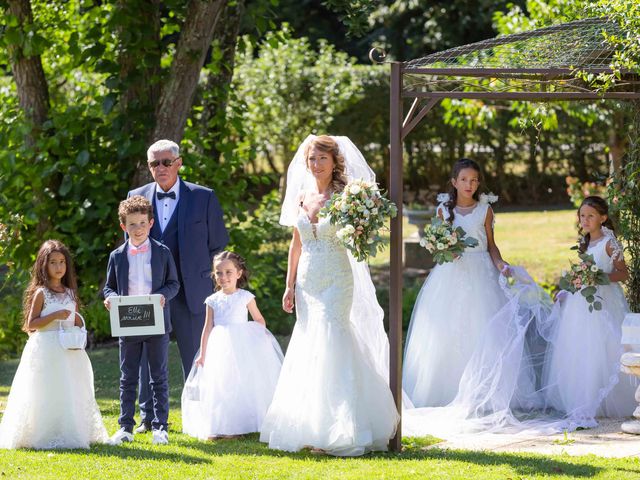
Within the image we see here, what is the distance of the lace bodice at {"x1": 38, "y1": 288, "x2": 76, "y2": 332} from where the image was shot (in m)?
6.34

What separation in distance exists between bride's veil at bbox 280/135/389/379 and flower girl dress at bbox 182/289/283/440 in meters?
0.74

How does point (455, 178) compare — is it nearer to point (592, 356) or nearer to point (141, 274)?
point (592, 356)

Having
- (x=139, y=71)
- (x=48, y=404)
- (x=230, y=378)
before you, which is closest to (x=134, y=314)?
(x=48, y=404)

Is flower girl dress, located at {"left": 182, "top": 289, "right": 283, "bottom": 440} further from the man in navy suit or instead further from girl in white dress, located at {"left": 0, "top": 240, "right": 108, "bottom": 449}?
girl in white dress, located at {"left": 0, "top": 240, "right": 108, "bottom": 449}

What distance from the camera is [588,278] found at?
741cm

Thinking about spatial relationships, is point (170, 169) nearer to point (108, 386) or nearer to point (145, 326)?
point (145, 326)

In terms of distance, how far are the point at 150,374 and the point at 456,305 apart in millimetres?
2423

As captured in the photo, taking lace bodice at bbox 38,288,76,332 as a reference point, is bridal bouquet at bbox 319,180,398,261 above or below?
above

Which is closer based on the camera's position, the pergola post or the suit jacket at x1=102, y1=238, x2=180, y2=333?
the pergola post

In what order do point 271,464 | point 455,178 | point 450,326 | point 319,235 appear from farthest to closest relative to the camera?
point 455,178 < point 450,326 < point 319,235 < point 271,464

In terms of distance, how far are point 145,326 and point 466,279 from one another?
266cm

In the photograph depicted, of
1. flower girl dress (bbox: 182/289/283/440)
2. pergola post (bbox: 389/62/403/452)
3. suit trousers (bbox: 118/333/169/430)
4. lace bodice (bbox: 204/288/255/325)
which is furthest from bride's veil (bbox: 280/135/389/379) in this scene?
suit trousers (bbox: 118/333/169/430)

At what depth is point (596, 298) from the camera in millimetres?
7629

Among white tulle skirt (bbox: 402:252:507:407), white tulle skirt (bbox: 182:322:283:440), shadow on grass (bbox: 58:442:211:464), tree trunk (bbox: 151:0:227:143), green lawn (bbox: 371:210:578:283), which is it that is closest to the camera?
shadow on grass (bbox: 58:442:211:464)
